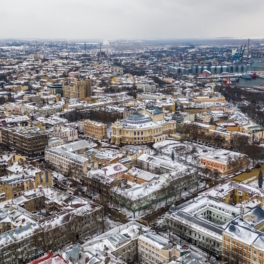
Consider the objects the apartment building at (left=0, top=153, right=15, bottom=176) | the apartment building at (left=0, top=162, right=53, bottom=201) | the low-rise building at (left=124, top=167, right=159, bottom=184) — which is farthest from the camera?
the apartment building at (left=0, top=153, right=15, bottom=176)

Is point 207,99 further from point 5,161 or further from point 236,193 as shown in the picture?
point 5,161

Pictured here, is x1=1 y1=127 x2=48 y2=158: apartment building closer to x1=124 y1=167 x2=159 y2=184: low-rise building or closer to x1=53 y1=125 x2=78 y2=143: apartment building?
x1=53 y1=125 x2=78 y2=143: apartment building

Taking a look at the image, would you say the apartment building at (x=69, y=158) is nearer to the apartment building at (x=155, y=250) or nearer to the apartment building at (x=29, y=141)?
the apartment building at (x=29, y=141)

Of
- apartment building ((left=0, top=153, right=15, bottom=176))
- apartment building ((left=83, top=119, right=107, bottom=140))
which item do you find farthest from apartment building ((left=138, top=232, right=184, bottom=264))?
apartment building ((left=83, top=119, right=107, bottom=140))

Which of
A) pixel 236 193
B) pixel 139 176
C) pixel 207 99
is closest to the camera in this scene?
pixel 236 193

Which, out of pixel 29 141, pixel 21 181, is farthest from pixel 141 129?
pixel 21 181

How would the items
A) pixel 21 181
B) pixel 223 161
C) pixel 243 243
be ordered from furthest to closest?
1. pixel 223 161
2. pixel 21 181
3. pixel 243 243

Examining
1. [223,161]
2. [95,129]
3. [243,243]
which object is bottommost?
[95,129]
